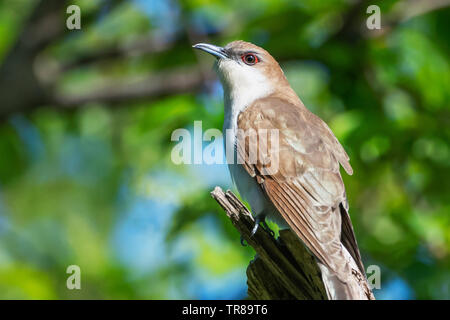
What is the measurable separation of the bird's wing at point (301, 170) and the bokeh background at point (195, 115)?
3.16 feet

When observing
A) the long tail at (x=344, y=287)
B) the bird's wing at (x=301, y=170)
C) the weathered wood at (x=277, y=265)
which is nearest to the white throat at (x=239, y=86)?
the bird's wing at (x=301, y=170)

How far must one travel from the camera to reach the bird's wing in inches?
170

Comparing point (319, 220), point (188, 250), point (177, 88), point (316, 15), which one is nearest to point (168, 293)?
point (188, 250)

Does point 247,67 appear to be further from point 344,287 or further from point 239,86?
point 344,287

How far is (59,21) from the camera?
805cm

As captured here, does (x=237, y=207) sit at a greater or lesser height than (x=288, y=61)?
lesser

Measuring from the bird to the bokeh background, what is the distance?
0.88 meters

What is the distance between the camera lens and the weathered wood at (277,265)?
4.13 metres

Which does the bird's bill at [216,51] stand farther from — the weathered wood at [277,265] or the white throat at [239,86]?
the weathered wood at [277,265]

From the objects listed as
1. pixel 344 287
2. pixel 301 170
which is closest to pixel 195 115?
pixel 301 170

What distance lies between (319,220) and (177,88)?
12.7 feet

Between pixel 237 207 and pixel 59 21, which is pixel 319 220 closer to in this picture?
pixel 237 207

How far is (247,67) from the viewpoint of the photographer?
6004 mm
